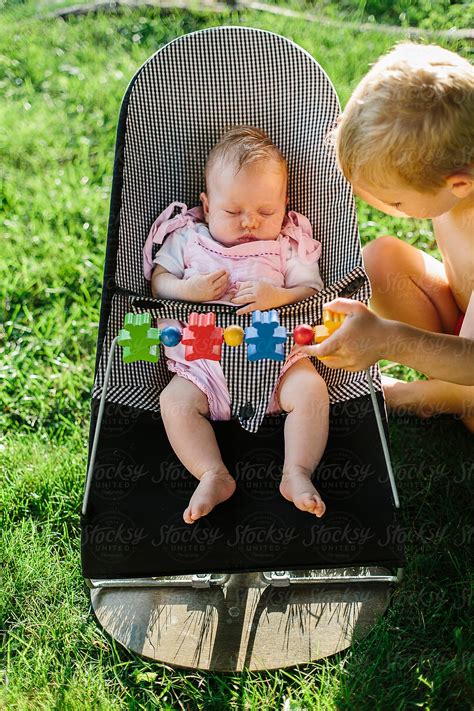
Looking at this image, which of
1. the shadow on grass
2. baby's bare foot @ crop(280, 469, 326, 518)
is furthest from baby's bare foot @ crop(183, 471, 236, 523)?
the shadow on grass

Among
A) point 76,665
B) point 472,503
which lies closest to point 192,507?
point 76,665

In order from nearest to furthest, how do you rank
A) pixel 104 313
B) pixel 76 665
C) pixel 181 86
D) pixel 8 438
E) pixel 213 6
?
1. pixel 76 665
2. pixel 104 313
3. pixel 181 86
4. pixel 8 438
5. pixel 213 6

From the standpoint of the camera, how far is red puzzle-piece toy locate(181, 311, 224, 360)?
6.01ft

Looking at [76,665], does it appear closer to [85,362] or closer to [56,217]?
[85,362]

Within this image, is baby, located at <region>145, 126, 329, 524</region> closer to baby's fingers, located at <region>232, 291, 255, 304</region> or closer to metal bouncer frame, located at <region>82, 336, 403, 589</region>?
baby's fingers, located at <region>232, 291, 255, 304</region>

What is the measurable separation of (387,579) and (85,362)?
4.40 ft

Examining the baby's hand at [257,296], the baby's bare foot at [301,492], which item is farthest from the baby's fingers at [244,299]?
the baby's bare foot at [301,492]

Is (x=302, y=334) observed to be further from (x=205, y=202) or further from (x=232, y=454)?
(x=205, y=202)

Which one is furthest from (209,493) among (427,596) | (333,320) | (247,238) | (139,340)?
(247,238)

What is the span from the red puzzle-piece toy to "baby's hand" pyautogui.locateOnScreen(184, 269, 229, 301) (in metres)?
0.35

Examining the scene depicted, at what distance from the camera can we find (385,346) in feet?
5.88

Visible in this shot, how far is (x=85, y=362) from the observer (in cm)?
288

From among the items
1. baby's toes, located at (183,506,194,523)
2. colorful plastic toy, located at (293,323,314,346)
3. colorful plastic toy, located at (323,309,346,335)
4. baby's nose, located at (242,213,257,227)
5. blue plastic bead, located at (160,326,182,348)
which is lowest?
baby's toes, located at (183,506,194,523)

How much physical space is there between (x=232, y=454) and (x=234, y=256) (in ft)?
1.88
